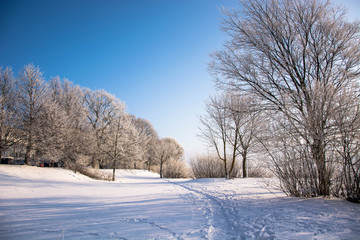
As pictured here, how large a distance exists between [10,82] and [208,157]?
60.1ft

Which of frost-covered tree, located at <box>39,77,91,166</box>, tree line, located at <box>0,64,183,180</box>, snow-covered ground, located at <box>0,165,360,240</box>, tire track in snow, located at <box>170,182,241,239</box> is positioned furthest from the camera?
frost-covered tree, located at <box>39,77,91,166</box>

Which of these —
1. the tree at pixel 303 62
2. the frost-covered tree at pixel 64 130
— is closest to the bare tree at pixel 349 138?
the tree at pixel 303 62

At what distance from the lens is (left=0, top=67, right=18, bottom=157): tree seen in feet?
41.3

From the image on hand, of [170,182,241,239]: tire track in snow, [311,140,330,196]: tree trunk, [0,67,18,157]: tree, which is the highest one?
[0,67,18,157]: tree

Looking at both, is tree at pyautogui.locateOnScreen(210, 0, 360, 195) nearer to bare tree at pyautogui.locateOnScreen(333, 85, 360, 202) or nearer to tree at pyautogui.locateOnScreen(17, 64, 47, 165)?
bare tree at pyautogui.locateOnScreen(333, 85, 360, 202)

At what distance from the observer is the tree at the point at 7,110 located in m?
12.6

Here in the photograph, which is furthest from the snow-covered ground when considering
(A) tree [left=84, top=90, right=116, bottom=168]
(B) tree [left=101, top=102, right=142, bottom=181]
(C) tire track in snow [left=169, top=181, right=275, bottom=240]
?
(A) tree [left=84, top=90, right=116, bottom=168]

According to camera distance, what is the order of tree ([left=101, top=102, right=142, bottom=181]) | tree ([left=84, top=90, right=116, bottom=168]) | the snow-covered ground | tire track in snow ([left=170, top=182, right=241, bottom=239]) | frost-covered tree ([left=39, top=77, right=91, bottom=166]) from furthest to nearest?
1. tree ([left=84, top=90, right=116, bottom=168])
2. tree ([left=101, top=102, right=142, bottom=181])
3. frost-covered tree ([left=39, top=77, right=91, bottom=166])
4. tire track in snow ([left=170, top=182, right=241, bottom=239])
5. the snow-covered ground

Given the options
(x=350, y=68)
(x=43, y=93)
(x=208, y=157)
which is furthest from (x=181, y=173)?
(x=350, y=68)

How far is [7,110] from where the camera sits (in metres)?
13.1

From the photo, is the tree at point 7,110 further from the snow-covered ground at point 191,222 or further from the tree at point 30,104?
the snow-covered ground at point 191,222

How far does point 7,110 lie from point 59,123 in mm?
3365

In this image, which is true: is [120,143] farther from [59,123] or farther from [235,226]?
[235,226]

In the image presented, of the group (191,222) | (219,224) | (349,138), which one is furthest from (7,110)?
(349,138)
